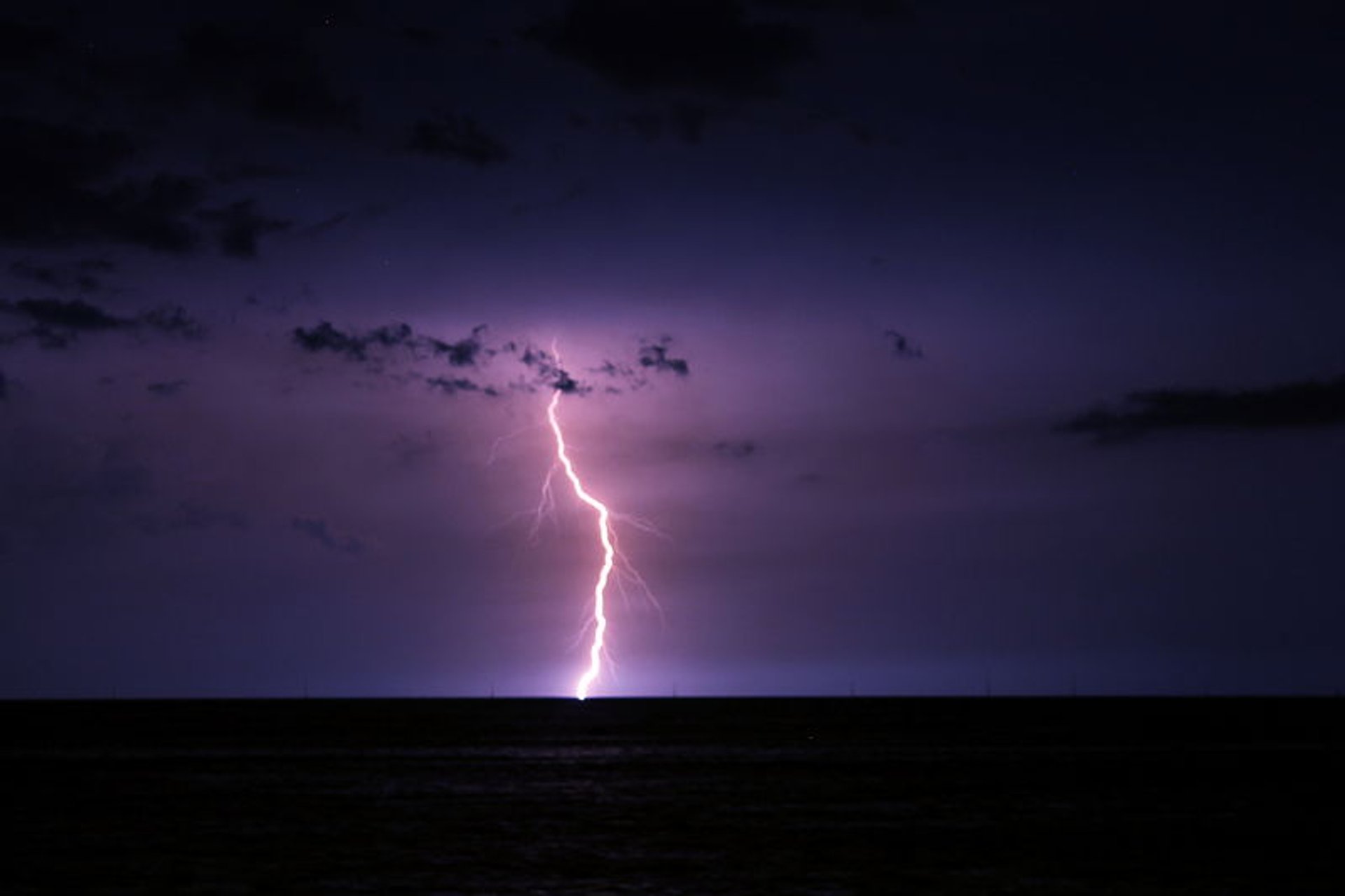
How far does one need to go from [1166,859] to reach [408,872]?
16.2 metres

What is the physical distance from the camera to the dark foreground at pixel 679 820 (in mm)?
30250

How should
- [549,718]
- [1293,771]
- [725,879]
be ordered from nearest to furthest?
[725,879], [1293,771], [549,718]

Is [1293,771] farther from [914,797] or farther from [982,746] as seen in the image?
[982,746]

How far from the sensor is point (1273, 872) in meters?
30.6

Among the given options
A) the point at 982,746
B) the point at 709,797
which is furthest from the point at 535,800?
the point at 982,746

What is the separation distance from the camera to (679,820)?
4250 cm

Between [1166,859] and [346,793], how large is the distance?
30315 millimetres

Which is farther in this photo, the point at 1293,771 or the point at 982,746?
the point at 982,746

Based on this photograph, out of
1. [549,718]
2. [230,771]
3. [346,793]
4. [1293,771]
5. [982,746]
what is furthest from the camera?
[549,718]

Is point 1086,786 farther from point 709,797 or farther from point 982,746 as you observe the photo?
point 982,746

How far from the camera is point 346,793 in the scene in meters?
53.2

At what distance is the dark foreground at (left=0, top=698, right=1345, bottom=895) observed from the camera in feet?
99.2

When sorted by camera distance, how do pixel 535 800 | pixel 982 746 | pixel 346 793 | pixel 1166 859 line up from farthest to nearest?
pixel 982 746 < pixel 346 793 < pixel 535 800 < pixel 1166 859

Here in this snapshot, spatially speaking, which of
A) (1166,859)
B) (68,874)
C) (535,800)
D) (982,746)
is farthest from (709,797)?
(982,746)
